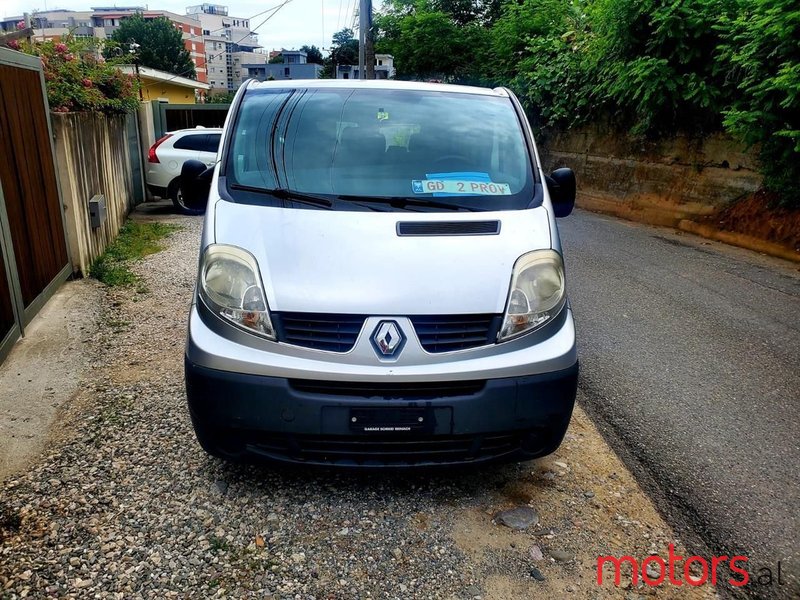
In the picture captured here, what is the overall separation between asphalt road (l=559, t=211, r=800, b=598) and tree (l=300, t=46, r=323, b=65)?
3664 inches

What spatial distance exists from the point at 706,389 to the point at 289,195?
3.12 m

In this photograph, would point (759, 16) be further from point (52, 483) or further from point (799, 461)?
point (52, 483)

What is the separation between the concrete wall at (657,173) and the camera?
969 centimetres

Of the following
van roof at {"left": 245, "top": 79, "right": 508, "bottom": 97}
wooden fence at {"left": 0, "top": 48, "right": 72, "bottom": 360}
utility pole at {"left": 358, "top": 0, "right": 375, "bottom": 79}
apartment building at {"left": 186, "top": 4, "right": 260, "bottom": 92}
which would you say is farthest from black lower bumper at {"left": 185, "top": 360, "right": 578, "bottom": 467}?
apartment building at {"left": 186, "top": 4, "right": 260, "bottom": 92}

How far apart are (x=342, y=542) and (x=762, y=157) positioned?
818 cm

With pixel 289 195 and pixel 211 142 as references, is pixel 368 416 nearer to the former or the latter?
pixel 289 195

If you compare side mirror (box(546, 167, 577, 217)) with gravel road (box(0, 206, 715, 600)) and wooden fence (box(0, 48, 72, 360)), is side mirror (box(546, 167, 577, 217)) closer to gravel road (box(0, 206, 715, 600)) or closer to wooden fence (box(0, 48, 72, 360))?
gravel road (box(0, 206, 715, 600))

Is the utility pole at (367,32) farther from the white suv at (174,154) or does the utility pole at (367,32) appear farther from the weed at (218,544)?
the weed at (218,544)

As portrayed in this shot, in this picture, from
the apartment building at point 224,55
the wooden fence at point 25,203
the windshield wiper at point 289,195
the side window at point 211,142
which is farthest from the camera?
the apartment building at point 224,55

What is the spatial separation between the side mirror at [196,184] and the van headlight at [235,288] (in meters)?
0.90

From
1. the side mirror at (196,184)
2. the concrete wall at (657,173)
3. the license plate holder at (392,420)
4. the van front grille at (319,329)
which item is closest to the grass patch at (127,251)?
the side mirror at (196,184)

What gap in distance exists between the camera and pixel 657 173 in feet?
36.9

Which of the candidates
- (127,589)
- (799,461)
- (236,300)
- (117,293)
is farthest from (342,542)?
(117,293)

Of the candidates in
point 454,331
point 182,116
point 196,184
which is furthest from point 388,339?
point 182,116
